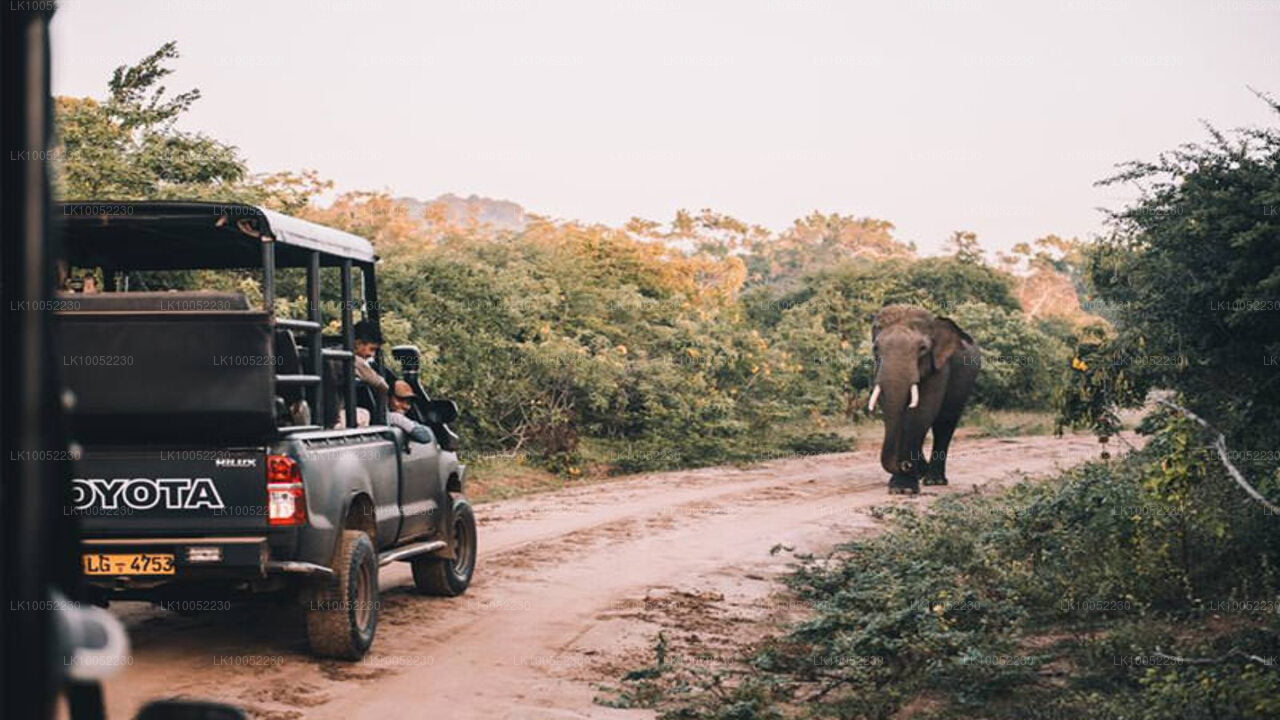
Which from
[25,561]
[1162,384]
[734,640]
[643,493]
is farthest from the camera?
[643,493]

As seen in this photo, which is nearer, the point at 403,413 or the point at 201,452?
the point at 201,452

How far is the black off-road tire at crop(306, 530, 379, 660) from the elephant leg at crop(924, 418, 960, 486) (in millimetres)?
13422

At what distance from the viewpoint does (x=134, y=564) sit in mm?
7637

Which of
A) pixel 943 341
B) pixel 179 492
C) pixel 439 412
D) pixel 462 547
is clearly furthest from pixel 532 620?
pixel 943 341

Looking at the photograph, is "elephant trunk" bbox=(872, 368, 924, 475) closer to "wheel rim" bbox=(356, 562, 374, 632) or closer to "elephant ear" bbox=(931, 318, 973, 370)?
"elephant ear" bbox=(931, 318, 973, 370)

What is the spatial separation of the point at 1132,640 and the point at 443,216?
2105 centimetres

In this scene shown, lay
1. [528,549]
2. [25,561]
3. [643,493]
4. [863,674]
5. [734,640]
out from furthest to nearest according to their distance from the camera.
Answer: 1. [643,493]
2. [528,549]
3. [734,640]
4. [863,674]
5. [25,561]

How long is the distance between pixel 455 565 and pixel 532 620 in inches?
50.5

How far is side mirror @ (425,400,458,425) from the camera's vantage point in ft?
35.1

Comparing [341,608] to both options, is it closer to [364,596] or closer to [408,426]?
[364,596]

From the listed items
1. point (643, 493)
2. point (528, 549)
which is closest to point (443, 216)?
point (643, 493)

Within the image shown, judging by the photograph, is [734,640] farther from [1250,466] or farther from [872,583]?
[1250,466]

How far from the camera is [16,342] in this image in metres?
1.55

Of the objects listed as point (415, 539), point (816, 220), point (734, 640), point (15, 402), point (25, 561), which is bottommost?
point (734, 640)
